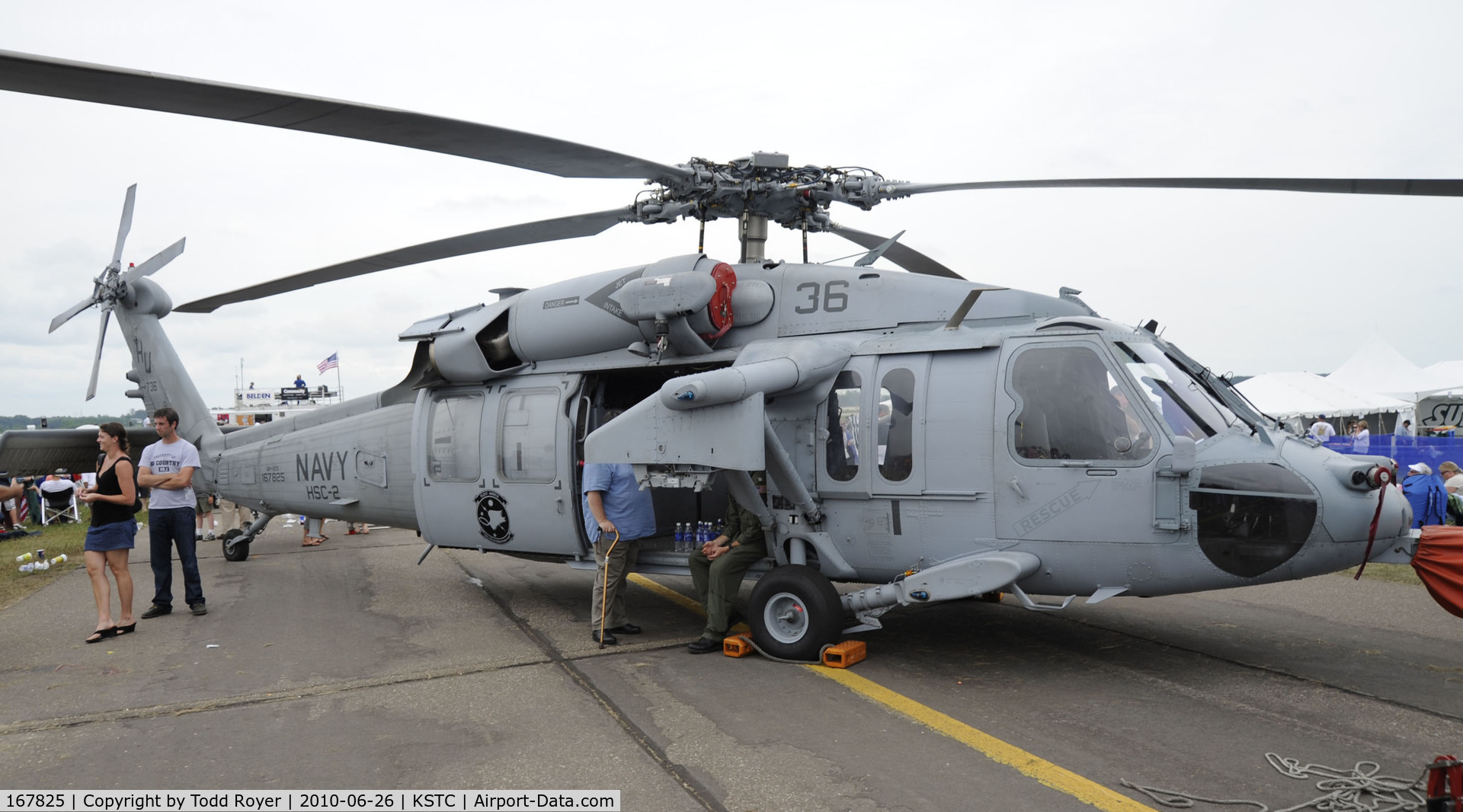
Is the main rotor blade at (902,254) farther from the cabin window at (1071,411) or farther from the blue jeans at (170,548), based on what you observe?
the blue jeans at (170,548)

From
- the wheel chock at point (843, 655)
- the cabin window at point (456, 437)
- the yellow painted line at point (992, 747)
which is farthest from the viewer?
the cabin window at point (456, 437)

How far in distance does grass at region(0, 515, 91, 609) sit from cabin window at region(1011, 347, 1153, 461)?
7.84 meters

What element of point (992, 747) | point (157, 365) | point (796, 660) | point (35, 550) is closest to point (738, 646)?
point (796, 660)

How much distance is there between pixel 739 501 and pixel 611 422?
110 centimetres

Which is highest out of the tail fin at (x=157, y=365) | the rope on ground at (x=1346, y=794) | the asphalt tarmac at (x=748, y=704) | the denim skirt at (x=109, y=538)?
the tail fin at (x=157, y=365)

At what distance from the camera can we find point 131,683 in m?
6.01

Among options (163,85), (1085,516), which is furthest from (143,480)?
→ (1085,516)

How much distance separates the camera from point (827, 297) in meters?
6.93

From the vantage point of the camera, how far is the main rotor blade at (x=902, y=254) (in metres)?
8.43

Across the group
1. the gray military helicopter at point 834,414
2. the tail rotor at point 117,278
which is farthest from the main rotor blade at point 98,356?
the gray military helicopter at point 834,414

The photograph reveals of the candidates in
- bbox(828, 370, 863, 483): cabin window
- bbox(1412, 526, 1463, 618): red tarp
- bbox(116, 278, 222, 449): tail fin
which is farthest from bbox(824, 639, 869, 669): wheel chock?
bbox(116, 278, 222, 449): tail fin

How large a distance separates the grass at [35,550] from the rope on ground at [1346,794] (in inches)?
334

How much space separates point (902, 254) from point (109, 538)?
7298 mm

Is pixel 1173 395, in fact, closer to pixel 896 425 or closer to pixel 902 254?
pixel 896 425
